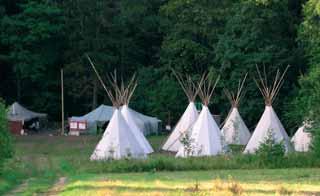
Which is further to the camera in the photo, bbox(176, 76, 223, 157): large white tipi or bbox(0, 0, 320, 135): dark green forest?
bbox(0, 0, 320, 135): dark green forest

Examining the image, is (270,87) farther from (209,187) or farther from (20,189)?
(209,187)

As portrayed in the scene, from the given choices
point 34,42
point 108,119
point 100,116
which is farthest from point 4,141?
point 34,42

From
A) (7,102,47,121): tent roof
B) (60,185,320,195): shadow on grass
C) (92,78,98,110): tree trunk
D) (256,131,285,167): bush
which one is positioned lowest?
(60,185,320,195): shadow on grass

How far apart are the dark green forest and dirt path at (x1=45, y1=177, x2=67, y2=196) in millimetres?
18177

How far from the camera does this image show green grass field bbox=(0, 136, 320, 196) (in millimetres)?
11312

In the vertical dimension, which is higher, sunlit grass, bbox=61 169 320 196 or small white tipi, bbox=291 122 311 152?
small white tipi, bbox=291 122 311 152

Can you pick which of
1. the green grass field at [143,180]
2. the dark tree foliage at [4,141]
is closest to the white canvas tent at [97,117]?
the green grass field at [143,180]

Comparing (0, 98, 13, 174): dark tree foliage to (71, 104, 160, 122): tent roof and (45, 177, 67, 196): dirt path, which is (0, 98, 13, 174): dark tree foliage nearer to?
(45, 177, 67, 196): dirt path

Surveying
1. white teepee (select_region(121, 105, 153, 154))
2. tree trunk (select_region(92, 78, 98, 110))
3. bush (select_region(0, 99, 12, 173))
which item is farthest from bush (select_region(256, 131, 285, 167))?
tree trunk (select_region(92, 78, 98, 110))

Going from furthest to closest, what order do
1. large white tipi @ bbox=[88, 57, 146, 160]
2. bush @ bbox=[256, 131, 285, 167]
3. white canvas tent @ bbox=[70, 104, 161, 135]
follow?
white canvas tent @ bbox=[70, 104, 161, 135] → large white tipi @ bbox=[88, 57, 146, 160] → bush @ bbox=[256, 131, 285, 167]

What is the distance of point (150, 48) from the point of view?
43188 mm

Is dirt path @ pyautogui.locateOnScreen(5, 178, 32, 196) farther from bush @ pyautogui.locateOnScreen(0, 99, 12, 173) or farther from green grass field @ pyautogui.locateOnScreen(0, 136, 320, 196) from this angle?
bush @ pyautogui.locateOnScreen(0, 99, 12, 173)

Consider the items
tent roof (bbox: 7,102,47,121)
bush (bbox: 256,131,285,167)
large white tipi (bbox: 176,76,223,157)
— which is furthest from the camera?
tent roof (bbox: 7,102,47,121)

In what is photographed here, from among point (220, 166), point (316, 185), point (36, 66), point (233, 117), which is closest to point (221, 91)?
point (233, 117)
